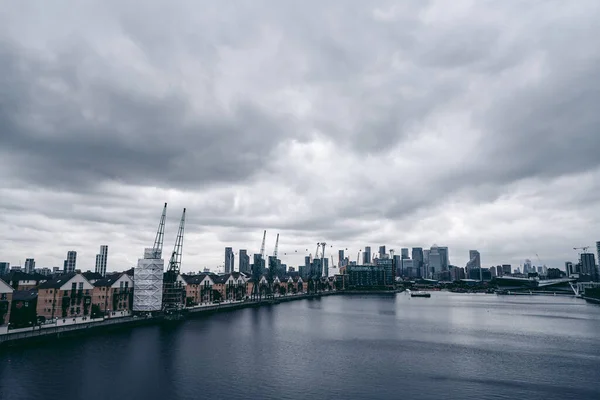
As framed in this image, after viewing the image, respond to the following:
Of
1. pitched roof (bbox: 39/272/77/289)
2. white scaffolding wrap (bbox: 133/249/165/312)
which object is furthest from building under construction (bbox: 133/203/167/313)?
pitched roof (bbox: 39/272/77/289)

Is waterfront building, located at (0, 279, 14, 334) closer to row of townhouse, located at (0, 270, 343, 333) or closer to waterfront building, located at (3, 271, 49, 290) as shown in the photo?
row of townhouse, located at (0, 270, 343, 333)

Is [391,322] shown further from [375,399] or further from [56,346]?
[56,346]

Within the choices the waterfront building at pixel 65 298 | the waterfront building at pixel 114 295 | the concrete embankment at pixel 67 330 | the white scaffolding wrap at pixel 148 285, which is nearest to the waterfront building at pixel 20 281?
the waterfront building at pixel 114 295

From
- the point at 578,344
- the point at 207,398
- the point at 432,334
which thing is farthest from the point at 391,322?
the point at 207,398

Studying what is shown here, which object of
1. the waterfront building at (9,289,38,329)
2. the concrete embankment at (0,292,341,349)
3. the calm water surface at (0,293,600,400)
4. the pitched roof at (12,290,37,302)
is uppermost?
the pitched roof at (12,290,37,302)

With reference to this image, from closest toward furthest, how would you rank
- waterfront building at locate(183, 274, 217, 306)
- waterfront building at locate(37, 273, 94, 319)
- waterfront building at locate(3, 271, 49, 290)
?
waterfront building at locate(37, 273, 94, 319) < waterfront building at locate(3, 271, 49, 290) < waterfront building at locate(183, 274, 217, 306)

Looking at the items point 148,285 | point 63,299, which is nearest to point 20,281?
point 63,299

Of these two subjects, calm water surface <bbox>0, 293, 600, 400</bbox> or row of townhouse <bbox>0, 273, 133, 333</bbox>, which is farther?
row of townhouse <bbox>0, 273, 133, 333</bbox>
